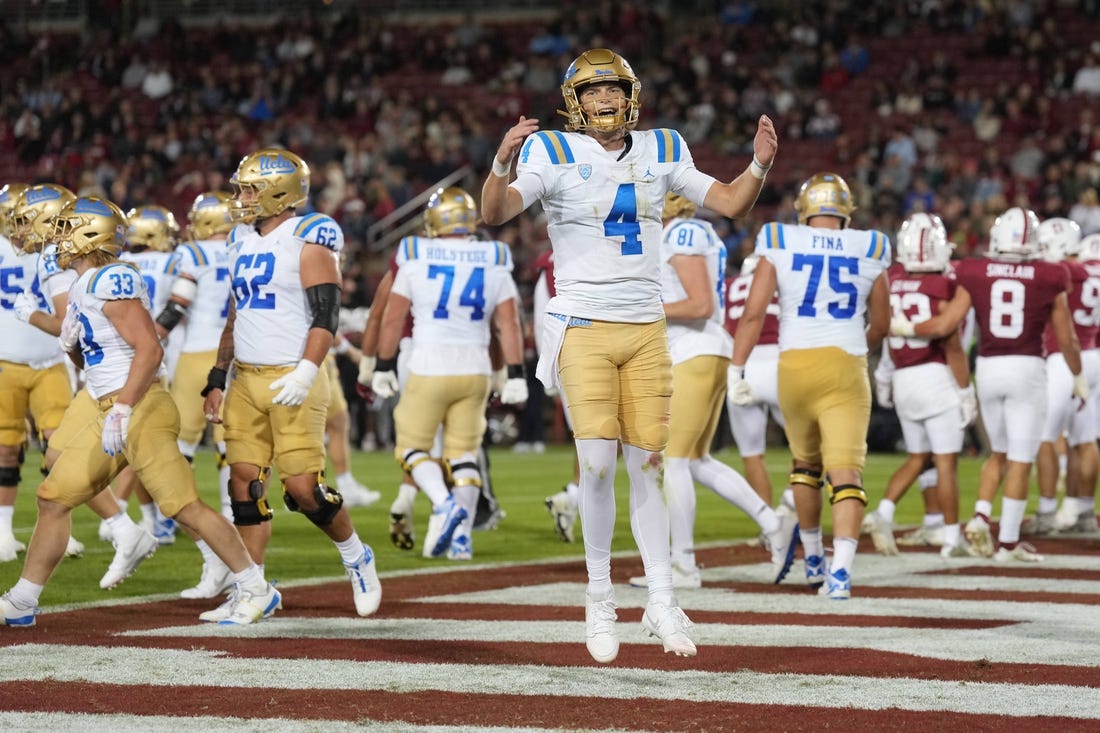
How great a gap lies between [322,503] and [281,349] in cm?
64

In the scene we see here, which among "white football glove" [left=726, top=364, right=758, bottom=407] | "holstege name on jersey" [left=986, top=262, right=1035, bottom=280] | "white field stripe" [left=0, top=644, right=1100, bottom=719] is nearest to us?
"white field stripe" [left=0, top=644, right=1100, bottom=719]

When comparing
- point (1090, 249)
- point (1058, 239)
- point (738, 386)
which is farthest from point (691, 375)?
point (1090, 249)

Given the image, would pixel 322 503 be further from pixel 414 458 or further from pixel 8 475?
pixel 8 475

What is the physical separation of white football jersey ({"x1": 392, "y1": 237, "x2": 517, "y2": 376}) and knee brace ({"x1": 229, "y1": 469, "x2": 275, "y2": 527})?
7.68 feet

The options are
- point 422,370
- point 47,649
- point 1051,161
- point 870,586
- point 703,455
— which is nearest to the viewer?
point 47,649

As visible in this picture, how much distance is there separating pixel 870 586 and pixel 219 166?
1908 cm

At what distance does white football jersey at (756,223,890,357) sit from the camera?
7816 millimetres

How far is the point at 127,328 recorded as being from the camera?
6695 millimetres

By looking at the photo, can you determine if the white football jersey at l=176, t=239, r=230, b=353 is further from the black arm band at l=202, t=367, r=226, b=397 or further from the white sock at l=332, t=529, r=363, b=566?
the white sock at l=332, t=529, r=363, b=566

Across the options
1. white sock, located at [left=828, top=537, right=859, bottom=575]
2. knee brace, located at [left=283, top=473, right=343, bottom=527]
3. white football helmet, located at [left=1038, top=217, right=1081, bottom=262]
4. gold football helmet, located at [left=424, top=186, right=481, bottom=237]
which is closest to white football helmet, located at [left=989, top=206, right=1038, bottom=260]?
white football helmet, located at [left=1038, top=217, right=1081, bottom=262]

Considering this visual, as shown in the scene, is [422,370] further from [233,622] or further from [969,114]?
[969,114]

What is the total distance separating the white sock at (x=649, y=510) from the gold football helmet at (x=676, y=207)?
2839 millimetres

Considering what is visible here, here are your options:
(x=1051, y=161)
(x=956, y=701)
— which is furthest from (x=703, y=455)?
(x=1051, y=161)

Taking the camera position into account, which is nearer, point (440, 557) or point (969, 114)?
point (440, 557)
